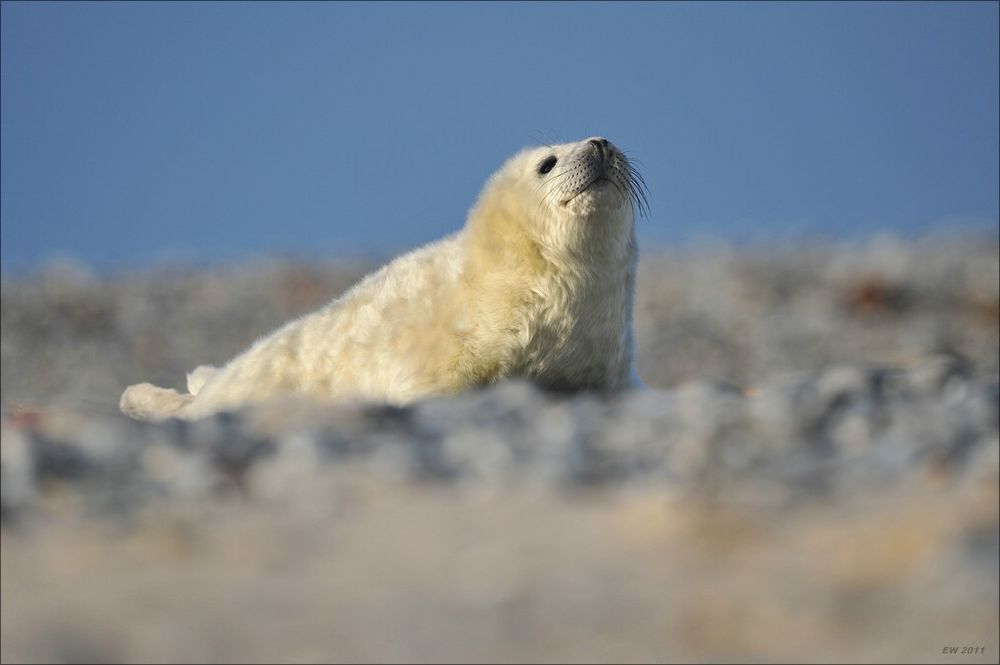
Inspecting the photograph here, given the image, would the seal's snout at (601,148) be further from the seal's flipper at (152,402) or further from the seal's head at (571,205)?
the seal's flipper at (152,402)

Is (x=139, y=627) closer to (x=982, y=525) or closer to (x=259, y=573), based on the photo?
(x=259, y=573)

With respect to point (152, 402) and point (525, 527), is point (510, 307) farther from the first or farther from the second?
point (525, 527)

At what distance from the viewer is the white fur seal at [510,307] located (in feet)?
22.7

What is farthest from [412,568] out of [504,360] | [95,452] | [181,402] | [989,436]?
[181,402]

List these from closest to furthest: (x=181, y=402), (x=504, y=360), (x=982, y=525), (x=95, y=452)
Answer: (x=982, y=525) → (x=95, y=452) → (x=504, y=360) → (x=181, y=402)

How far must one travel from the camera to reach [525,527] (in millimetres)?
4078

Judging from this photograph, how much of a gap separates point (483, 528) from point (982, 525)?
1.48 meters

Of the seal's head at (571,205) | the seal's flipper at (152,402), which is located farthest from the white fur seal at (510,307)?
the seal's flipper at (152,402)

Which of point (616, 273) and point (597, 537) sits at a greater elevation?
point (616, 273)

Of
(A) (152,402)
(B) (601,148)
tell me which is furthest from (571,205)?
(A) (152,402)

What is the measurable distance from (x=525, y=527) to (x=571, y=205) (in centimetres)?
322

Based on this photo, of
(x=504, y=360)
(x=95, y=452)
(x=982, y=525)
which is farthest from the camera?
(x=504, y=360)

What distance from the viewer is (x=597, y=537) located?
4012 millimetres

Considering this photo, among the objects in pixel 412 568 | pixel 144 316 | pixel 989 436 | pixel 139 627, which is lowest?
pixel 139 627
